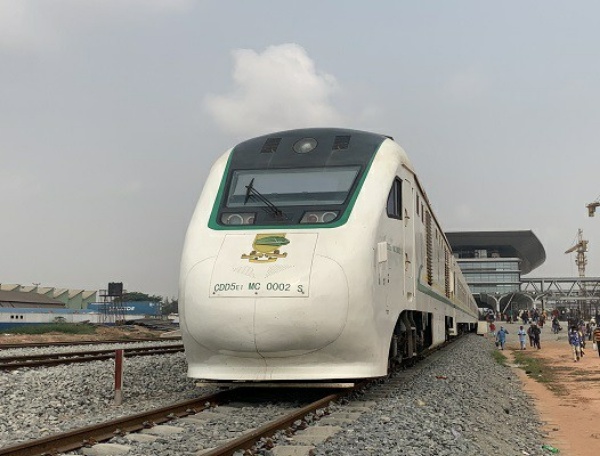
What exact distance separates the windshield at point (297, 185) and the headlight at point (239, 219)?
221 mm

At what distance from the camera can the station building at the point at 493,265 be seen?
10762 cm

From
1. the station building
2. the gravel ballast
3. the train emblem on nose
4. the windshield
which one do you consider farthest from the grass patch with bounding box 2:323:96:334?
the station building

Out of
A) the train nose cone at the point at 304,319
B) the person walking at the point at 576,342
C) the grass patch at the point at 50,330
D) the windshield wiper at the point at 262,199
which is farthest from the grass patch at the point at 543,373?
the grass patch at the point at 50,330

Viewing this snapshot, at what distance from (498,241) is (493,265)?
5492 mm

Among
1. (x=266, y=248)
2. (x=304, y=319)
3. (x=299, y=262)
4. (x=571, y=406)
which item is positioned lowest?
(x=571, y=406)

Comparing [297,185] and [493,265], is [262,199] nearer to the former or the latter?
[297,185]

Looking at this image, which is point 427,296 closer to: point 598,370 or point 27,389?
point 27,389

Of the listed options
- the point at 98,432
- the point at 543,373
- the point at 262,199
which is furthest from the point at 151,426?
the point at 543,373

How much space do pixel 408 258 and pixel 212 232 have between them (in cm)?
341

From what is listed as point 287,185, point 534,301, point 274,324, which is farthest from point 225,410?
point 534,301

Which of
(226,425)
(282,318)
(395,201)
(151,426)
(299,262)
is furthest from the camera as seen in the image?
(395,201)

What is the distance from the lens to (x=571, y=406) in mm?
12414

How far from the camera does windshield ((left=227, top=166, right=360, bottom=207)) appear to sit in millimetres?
8844

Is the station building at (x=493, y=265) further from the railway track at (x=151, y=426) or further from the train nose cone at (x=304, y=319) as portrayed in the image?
the railway track at (x=151, y=426)
